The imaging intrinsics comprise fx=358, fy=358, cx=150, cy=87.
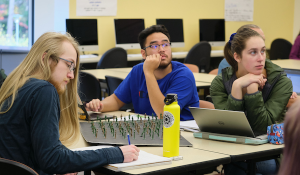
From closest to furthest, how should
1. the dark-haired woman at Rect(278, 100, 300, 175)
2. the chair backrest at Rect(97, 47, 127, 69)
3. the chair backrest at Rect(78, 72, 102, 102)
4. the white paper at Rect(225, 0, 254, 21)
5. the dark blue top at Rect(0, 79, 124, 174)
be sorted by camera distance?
1. the dark-haired woman at Rect(278, 100, 300, 175)
2. the dark blue top at Rect(0, 79, 124, 174)
3. the chair backrest at Rect(78, 72, 102, 102)
4. the chair backrest at Rect(97, 47, 127, 69)
5. the white paper at Rect(225, 0, 254, 21)

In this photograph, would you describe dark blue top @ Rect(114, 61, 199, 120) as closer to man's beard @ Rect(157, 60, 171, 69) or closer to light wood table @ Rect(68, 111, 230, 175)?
man's beard @ Rect(157, 60, 171, 69)

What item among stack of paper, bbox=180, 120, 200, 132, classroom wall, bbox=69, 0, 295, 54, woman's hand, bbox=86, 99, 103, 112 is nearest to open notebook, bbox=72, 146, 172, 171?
stack of paper, bbox=180, 120, 200, 132

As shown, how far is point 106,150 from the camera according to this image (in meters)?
1.32

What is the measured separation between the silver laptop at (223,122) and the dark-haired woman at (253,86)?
6.8 inches

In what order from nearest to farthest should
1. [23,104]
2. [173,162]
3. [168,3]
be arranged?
1. [23,104]
2. [173,162]
3. [168,3]

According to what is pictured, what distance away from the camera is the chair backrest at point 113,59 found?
205 inches

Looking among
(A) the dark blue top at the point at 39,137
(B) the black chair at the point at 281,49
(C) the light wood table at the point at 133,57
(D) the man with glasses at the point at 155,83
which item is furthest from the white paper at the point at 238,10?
(A) the dark blue top at the point at 39,137

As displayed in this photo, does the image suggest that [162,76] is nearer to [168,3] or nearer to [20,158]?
[20,158]

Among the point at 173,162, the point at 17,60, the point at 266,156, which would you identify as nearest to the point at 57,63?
the point at 173,162

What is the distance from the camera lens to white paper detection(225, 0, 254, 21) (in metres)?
8.00

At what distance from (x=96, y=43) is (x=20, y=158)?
498 centimetres

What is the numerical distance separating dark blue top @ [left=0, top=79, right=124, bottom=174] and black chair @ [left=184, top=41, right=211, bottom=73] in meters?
5.12

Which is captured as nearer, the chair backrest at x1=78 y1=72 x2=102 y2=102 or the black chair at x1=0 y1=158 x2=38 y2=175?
the black chair at x1=0 y1=158 x2=38 y2=175

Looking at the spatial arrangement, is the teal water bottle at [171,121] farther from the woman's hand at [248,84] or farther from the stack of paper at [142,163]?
the woman's hand at [248,84]
